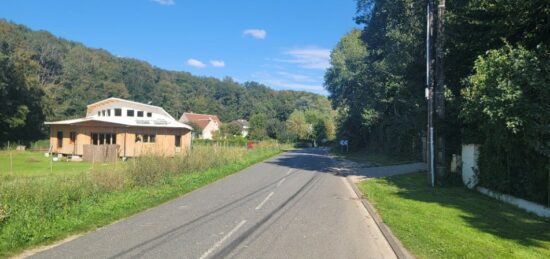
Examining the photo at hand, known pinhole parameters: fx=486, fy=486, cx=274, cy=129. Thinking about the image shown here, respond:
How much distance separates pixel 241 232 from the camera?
998 cm

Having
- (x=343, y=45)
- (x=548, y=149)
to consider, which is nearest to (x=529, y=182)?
(x=548, y=149)

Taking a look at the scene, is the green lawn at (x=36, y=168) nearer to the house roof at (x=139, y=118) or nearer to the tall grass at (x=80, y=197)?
the tall grass at (x=80, y=197)

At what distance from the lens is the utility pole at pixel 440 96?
66.9 ft

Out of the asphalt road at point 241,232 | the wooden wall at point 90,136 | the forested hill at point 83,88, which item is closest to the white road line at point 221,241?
the asphalt road at point 241,232

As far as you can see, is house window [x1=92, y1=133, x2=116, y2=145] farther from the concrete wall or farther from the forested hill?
the concrete wall

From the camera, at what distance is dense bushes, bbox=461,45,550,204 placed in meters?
13.1

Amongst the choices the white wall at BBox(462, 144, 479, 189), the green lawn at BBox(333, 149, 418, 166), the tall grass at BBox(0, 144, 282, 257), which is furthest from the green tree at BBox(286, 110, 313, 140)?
the white wall at BBox(462, 144, 479, 189)

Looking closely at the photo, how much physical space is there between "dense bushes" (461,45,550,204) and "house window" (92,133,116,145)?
35773mm

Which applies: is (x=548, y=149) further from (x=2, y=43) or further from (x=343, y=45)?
(x=2, y=43)

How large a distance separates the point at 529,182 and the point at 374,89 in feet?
Answer: 103

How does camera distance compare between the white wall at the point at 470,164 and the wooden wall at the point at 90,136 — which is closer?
the white wall at the point at 470,164

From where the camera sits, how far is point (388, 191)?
1848 centimetres

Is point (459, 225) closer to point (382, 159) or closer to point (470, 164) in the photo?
point (470, 164)

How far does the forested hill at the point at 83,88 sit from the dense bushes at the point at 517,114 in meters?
57.0
